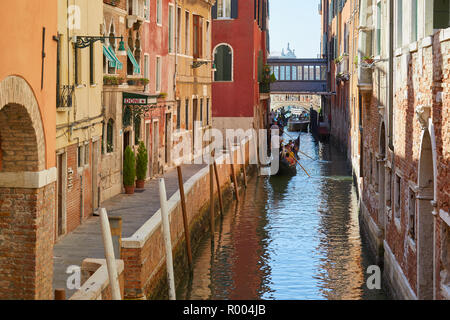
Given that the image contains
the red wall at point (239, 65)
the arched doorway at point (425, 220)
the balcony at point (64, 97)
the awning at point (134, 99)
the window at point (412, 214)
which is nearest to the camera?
the arched doorway at point (425, 220)

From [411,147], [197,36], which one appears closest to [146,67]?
[197,36]

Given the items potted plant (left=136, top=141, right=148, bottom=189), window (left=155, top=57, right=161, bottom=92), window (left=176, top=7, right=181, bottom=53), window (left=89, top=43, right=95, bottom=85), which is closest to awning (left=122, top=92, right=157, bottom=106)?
potted plant (left=136, top=141, right=148, bottom=189)

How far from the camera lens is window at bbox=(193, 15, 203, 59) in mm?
26114

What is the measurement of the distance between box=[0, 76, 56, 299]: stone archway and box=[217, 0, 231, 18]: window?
2510cm

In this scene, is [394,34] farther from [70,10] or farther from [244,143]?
[244,143]

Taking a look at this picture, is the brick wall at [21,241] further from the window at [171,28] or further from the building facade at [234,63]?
the building facade at [234,63]

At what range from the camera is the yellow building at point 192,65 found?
2400cm

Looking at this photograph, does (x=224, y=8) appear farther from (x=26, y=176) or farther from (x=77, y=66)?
(x=26, y=176)

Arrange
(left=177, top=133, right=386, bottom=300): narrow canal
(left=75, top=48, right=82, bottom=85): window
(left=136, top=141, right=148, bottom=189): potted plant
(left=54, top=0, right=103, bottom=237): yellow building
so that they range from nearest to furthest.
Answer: (left=54, top=0, right=103, bottom=237): yellow building < (left=177, top=133, right=386, bottom=300): narrow canal < (left=75, top=48, right=82, bottom=85): window < (left=136, top=141, right=148, bottom=189): potted plant

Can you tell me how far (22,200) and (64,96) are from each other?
5547mm

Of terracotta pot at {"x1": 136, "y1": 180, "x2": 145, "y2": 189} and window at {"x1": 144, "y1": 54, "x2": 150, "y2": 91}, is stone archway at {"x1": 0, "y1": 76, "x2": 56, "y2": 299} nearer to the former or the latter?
terracotta pot at {"x1": 136, "y1": 180, "x2": 145, "y2": 189}

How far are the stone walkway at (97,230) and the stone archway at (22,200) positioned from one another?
1.15 meters

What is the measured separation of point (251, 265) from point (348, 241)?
307 centimetres

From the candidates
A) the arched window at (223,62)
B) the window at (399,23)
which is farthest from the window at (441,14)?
the arched window at (223,62)
